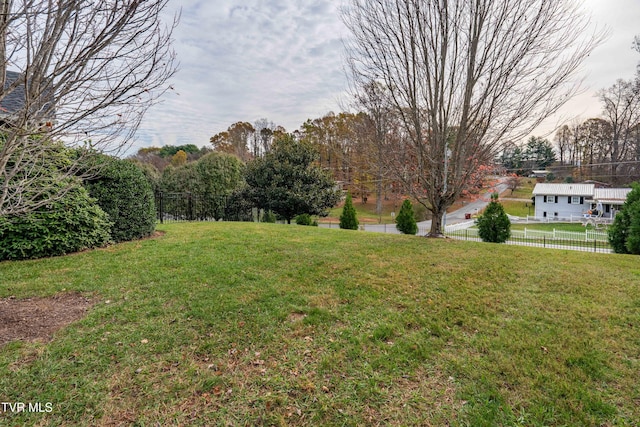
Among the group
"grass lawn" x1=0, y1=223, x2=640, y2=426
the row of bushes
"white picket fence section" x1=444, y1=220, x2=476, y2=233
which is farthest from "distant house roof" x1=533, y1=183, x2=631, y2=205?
the row of bushes

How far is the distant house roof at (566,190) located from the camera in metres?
24.0

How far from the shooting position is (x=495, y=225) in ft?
29.6

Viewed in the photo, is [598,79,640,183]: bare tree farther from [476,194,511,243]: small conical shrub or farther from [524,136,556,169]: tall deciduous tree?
[476,194,511,243]: small conical shrub

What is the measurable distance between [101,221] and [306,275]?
4.30 m

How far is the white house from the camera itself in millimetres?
22422

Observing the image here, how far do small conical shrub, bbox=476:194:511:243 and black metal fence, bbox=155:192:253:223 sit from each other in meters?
10.7

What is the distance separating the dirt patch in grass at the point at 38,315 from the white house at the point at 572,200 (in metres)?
30.9

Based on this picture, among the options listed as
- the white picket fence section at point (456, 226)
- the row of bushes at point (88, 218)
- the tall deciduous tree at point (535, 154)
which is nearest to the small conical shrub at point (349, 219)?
the white picket fence section at point (456, 226)

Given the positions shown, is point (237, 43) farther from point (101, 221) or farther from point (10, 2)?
point (10, 2)

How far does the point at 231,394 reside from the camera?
187 cm

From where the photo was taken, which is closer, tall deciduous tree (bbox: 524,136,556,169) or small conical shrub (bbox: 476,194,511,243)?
tall deciduous tree (bbox: 524,136,556,169)

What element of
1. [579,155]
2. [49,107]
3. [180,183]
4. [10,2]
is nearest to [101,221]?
[49,107]

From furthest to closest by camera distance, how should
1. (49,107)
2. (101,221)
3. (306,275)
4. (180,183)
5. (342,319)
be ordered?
(180,183) → (101,221) → (306,275) → (342,319) → (49,107)

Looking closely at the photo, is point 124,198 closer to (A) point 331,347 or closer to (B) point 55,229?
(B) point 55,229
